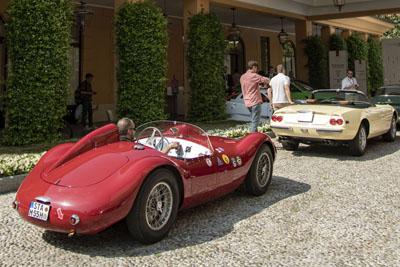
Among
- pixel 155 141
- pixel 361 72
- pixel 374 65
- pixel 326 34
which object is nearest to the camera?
pixel 155 141

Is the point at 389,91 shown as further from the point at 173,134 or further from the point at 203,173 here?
the point at 203,173

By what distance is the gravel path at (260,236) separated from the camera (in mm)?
3139

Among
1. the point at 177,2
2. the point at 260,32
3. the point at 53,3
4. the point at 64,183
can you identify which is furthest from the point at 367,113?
the point at 260,32

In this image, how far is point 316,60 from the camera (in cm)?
2053

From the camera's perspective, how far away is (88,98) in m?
11.7

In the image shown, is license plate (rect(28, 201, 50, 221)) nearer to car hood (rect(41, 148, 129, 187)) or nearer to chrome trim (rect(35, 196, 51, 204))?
chrome trim (rect(35, 196, 51, 204))

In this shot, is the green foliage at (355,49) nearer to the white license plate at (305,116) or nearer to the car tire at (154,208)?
the white license plate at (305,116)

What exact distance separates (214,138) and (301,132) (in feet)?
10.3

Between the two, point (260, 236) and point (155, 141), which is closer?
point (260, 236)

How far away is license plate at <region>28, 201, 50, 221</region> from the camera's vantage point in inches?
122

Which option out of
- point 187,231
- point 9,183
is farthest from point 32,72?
point 187,231

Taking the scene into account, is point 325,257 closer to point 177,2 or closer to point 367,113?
point 367,113

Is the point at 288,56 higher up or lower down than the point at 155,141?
higher up

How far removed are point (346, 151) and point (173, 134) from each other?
5277mm
